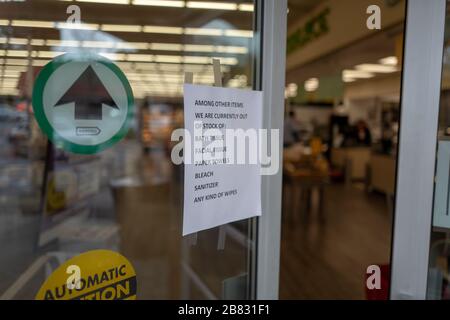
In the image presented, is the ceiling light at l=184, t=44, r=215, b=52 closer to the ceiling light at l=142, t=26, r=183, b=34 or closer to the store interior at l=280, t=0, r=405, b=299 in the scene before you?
the ceiling light at l=142, t=26, r=183, b=34

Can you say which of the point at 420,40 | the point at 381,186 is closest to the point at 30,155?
the point at 420,40

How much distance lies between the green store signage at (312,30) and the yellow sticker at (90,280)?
4.49 metres

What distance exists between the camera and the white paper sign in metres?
1.28

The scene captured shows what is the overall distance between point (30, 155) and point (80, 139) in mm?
5113

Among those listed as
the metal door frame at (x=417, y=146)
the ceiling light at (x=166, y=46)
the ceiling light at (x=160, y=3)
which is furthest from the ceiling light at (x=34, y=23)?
the metal door frame at (x=417, y=146)

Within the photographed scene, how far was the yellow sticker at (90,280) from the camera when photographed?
1.39 metres

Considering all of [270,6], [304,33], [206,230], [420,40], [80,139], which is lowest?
[206,230]

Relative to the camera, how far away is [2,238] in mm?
3477

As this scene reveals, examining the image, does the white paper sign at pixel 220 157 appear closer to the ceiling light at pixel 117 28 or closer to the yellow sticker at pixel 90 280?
the yellow sticker at pixel 90 280

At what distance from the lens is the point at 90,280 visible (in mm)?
1401

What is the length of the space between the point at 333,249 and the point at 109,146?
13.5ft

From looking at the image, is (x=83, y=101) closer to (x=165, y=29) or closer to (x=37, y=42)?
(x=37, y=42)

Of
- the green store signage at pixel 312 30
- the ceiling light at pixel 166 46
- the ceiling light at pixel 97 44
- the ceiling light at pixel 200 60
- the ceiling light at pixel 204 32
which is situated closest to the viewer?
the ceiling light at pixel 97 44
